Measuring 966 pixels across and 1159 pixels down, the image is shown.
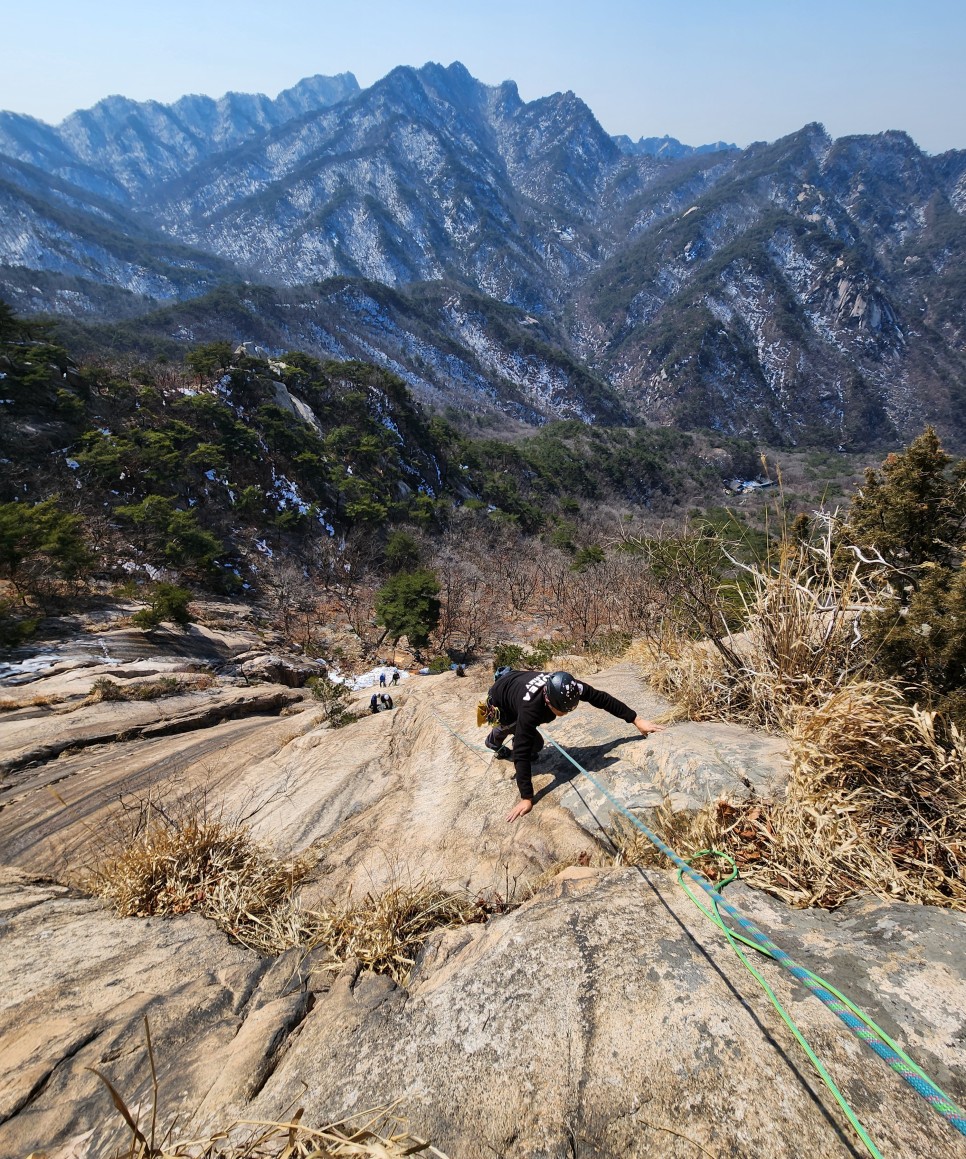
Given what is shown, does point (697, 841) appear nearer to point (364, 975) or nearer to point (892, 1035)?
point (892, 1035)

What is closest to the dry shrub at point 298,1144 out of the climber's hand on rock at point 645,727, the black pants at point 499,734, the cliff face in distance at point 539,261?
the climber's hand on rock at point 645,727

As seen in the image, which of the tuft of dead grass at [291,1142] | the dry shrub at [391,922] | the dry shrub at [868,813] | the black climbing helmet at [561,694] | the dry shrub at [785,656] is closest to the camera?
the tuft of dead grass at [291,1142]

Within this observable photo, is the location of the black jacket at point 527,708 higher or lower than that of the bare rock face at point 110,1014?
higher

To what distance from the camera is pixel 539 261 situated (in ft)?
499

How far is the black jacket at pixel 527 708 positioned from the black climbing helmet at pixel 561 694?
3.0 inches

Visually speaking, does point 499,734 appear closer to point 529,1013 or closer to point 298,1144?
point 529,1013

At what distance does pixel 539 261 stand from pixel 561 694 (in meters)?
174

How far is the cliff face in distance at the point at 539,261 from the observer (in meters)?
95.9

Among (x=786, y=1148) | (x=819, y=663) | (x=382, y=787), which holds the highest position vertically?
(x=819, y=663)

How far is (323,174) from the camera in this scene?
520 feet

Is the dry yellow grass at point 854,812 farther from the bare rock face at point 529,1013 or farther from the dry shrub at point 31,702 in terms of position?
the dry shrub at point 31,702

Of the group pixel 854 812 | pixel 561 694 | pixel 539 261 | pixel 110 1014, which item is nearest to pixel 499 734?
pixel 561 694

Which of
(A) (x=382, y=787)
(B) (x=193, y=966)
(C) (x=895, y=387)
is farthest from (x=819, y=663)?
(C) (x=895, y=387)

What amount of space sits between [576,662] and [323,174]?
198057 millimetres
